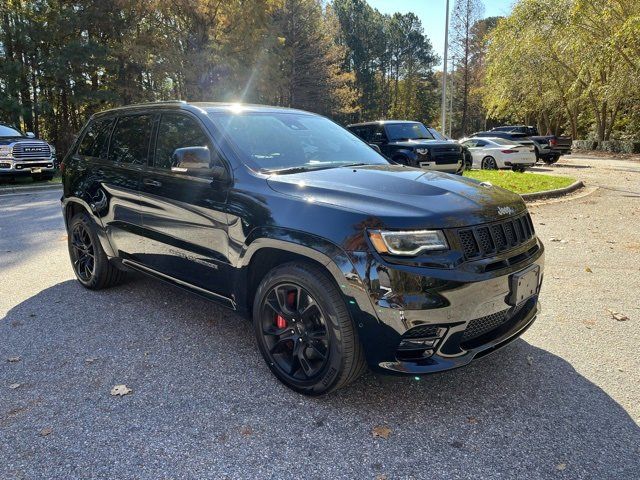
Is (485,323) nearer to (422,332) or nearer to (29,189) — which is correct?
(422,332)

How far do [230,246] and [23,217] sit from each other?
7966mm

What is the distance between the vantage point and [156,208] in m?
3.85

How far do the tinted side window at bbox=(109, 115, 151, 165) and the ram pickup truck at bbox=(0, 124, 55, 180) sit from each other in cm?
1257

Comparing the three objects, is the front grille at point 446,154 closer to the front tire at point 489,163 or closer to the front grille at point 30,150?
the front tire at point 489,163

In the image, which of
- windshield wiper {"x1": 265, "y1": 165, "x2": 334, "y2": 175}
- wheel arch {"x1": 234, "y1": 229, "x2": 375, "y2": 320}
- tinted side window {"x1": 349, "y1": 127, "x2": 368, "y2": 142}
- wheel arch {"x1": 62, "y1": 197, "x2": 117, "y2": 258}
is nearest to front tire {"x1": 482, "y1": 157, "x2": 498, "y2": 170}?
tinted side window {"x1": 349, "y1": 127, "x2": 368, "y2": 142}

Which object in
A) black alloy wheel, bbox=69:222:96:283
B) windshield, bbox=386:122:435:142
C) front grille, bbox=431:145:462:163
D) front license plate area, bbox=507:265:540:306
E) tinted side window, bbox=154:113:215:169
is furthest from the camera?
windshield, bbox=386:122:435:142

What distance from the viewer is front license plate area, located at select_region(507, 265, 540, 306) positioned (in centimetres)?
281

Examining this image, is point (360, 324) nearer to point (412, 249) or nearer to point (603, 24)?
point (412, 249)

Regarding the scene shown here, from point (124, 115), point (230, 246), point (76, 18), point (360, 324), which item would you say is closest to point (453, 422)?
point (360, 324)

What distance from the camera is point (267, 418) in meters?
2.78

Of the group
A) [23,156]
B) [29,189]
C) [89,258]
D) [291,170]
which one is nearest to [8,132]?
[23,156]

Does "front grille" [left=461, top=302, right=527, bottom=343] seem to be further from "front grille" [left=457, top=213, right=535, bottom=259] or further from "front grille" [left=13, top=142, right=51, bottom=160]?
"front grille" [left=13, top=142, right=51, bottom=160]

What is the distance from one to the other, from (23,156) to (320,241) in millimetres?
15447

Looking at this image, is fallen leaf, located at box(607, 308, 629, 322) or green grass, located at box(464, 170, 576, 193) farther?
green grass, located at box(464, 170, 576, 193)
